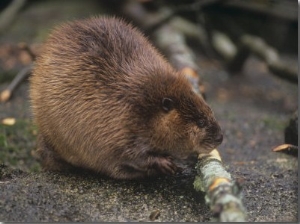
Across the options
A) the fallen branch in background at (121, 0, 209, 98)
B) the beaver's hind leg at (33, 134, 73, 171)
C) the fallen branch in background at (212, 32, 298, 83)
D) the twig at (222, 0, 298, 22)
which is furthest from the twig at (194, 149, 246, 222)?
the twig at (222, 0, 298, 22)

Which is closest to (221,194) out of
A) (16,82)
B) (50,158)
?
(50,158)

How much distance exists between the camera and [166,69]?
4.39 meters

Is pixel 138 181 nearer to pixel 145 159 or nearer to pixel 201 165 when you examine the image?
pixel 145 159

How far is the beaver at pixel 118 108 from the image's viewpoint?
4176 millimetres

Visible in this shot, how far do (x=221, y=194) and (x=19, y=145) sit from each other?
2967 millimetres

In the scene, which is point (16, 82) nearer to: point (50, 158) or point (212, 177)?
point (50, 158)

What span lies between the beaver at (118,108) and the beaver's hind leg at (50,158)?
0.34 feet

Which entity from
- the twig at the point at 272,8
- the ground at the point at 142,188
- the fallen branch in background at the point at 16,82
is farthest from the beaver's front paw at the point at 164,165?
the twig at the point at 272,8

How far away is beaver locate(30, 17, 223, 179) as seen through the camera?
4176 mm

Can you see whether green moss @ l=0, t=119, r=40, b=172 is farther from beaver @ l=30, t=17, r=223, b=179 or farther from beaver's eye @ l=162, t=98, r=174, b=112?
beaver's eye @ l=162, t=98, r=174, b=112

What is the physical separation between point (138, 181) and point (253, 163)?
1269mm

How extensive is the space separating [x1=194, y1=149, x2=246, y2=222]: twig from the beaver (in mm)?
392

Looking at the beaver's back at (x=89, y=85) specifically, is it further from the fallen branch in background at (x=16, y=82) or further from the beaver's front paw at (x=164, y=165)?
the fallen branch in background at (x=16, y=82)

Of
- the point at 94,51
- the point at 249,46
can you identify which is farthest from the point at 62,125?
the point at 249,46
